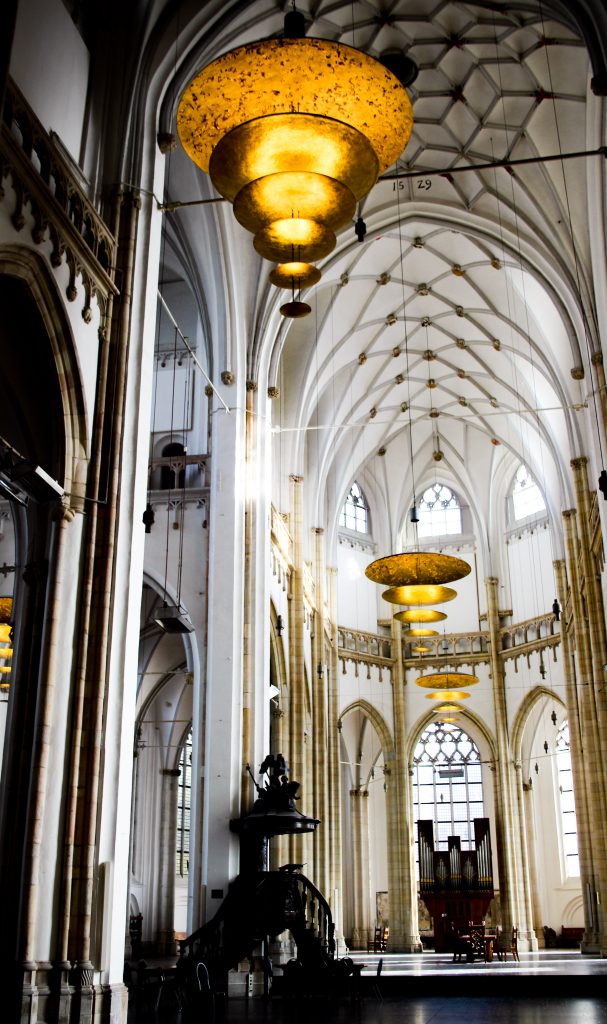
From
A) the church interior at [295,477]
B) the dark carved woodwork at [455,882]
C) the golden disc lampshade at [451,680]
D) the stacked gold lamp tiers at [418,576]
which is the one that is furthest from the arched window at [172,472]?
the dark carved woodwork at [455,882]

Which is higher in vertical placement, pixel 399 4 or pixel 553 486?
pixel 399 4

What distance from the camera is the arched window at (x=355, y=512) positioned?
111 ft

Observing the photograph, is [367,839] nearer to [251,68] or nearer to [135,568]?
[135,568]

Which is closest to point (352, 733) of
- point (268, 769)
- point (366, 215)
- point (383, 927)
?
point (383, 927)

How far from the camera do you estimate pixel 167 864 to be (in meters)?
27.1

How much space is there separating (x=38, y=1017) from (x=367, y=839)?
25315mm

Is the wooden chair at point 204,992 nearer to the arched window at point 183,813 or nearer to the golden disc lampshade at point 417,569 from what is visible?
the golden disc lampshade at point 417,569

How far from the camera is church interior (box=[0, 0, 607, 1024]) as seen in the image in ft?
32.7

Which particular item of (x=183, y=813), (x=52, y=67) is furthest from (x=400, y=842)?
(x=52, y=67)

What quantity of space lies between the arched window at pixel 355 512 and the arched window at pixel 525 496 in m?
5.03

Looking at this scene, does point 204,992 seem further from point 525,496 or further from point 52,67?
point 525,496

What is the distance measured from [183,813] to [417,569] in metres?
14.7

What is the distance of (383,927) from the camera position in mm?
32000

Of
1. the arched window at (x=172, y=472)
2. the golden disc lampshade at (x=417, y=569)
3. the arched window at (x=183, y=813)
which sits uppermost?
the arched window at (x=172, y=472)
